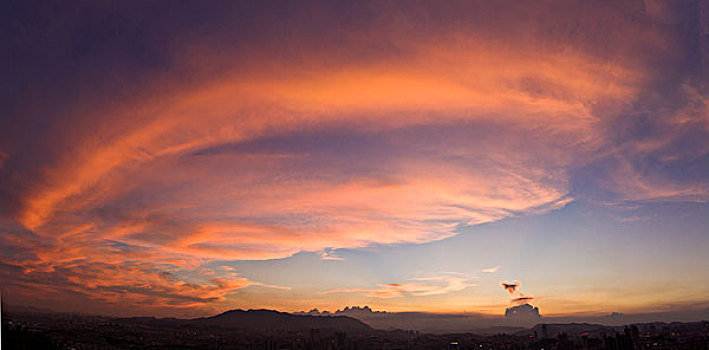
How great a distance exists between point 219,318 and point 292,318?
57.4ft

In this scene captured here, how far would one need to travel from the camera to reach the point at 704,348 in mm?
28641

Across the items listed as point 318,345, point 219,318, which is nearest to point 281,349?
point 318,345

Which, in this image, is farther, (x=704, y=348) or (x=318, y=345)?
(x=318, y=345)

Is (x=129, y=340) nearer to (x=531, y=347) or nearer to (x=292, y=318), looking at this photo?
(x=531, y=347)

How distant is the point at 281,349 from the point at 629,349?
108 ft

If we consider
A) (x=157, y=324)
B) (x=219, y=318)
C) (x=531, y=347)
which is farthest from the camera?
(x=219, y=318)

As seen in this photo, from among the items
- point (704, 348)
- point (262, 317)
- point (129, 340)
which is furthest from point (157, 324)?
point (704, 348)

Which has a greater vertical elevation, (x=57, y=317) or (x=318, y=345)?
(x=57, y=317)

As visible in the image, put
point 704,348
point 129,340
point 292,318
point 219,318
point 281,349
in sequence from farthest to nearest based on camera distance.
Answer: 1. point 292,318
2. point 219,318
3. point 281,349
4. point 129,340
5. point 704,348

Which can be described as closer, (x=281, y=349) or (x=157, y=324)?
(x=281, y=349)

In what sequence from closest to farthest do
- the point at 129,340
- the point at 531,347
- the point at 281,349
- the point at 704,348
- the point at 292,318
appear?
the point at 704,348
the point at 129,340
the point at 281,349
the point at 531,347
the point at 292,318

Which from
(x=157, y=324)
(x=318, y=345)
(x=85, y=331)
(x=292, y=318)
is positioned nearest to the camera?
(x=85, y=331)

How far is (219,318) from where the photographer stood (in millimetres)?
91125

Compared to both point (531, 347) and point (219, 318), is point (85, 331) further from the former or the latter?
point (219, 318)
